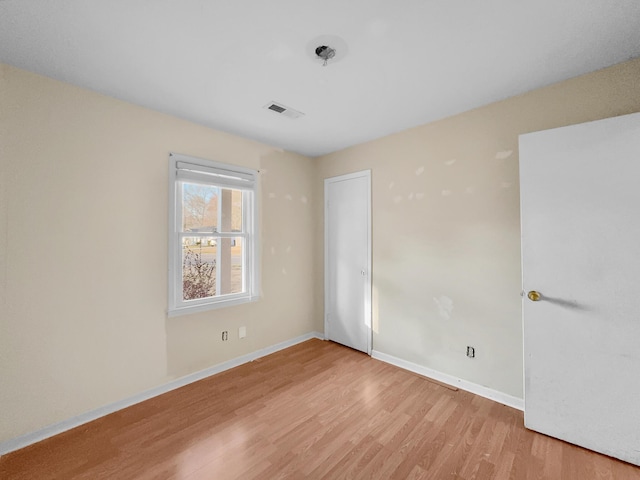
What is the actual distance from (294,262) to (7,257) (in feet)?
8.50

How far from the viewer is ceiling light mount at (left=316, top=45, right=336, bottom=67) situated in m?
1.71

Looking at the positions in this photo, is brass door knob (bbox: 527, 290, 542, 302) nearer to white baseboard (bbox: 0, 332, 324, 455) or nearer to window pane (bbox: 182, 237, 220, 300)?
white baseboard (bbox: 0, 332, 324, 455)

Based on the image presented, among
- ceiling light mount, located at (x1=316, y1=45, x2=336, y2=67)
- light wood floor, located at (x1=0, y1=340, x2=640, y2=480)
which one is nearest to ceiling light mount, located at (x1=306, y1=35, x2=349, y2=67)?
ceiling light mount, located at (x1=316, y1=45, x2=336, y2=67)

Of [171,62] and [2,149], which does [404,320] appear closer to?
[171,62]

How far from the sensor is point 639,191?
168cm

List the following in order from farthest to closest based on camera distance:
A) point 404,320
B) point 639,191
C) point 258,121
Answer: point 404,320, point 258,121, point 639,191

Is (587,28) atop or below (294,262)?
atop

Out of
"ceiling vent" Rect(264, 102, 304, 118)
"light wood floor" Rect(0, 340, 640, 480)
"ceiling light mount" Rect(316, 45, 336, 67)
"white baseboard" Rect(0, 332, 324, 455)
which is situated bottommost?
"light wood floor" Rect(0, 340, 640, 480)

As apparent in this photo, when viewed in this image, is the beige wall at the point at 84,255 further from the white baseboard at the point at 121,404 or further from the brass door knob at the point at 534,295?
the brass door knob at the point at 534,295

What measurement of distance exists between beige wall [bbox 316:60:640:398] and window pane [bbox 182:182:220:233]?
1.84 metres

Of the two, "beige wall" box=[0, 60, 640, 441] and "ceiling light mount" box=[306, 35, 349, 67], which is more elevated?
"ceiling light mount" box=[306, 35, 349, 67]

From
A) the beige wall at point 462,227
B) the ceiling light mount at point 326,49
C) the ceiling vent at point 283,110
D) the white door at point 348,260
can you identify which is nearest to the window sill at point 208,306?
the white door at point 348,260

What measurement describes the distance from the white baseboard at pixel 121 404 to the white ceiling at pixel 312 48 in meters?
2.54

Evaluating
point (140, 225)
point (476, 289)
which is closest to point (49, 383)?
point (140, 225)
